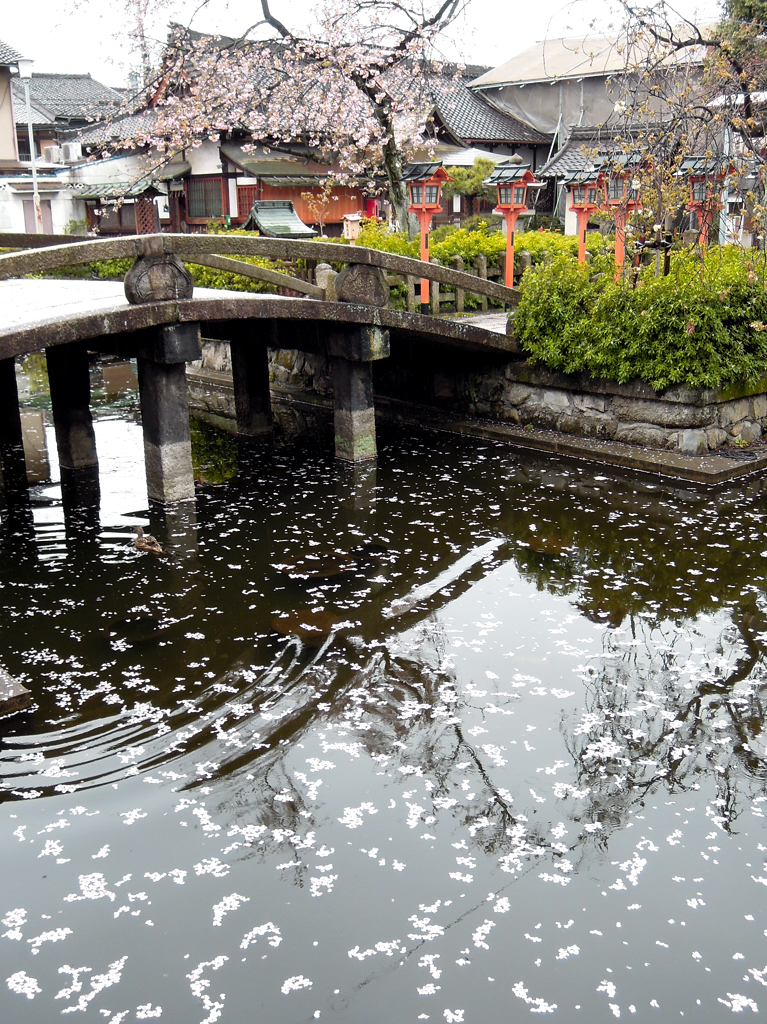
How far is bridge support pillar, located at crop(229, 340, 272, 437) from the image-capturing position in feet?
43.0

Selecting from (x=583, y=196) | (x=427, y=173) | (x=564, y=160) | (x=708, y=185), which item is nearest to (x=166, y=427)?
(x=427, y=173)

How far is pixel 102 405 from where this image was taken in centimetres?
1689

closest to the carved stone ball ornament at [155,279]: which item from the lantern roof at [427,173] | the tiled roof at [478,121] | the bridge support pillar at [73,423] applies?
the bridge support pillar at [73,423]

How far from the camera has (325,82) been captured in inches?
840

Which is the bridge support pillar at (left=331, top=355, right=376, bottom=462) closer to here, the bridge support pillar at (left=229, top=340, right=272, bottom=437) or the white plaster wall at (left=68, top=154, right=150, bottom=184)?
the bridge support pillar at (left=229, top=340, right=272, bottom=437)

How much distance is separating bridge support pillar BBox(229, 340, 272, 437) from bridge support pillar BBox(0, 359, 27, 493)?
3070mm

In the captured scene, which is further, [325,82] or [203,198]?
[203,198]

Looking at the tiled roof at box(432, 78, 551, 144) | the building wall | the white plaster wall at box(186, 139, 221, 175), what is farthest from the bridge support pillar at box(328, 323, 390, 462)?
the tiled roof at box(432, 78, 551, 144)

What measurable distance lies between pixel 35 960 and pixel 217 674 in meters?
2.61

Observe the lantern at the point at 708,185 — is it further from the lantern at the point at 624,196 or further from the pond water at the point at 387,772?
the pond water at the point at 387,772

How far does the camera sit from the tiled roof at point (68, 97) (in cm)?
4400

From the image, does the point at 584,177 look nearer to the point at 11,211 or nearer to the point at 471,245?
the point at 471,245

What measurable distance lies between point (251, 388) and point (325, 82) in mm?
11578

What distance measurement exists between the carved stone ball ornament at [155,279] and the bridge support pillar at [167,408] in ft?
1.20
